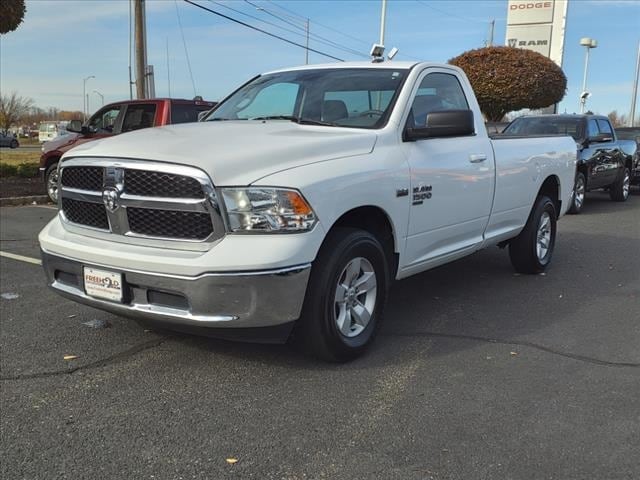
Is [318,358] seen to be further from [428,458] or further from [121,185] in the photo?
[121,185]

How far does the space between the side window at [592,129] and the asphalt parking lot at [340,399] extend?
8000 millimetres

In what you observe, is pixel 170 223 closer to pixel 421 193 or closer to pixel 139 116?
pixel 421 193

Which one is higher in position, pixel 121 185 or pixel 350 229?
pixel 121 185

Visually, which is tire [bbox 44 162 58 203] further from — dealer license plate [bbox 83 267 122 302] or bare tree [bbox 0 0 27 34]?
dealer license plate [bbox 83 267 122 302]

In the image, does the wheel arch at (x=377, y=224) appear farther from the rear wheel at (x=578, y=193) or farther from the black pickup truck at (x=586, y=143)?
the rear wheel at (x=578, y=193)

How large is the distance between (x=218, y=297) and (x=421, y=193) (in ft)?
5.78

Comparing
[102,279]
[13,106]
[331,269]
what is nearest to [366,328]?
[331,269]

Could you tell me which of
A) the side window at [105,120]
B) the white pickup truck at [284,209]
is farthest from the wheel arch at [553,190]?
the side window at [105,120]

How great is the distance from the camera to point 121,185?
3.58 m

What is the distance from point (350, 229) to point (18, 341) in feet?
8.03

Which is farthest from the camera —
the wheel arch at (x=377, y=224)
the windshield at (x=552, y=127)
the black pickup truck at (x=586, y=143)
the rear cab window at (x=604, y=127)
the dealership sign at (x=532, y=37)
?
the dealership sign at (x=532, y=37)

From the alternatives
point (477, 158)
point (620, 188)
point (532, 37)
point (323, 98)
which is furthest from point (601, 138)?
point (532, 37)

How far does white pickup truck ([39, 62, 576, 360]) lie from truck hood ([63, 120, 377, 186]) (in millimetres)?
12

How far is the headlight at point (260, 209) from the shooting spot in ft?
11.0
